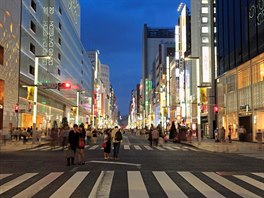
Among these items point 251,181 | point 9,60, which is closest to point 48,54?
point 9,60

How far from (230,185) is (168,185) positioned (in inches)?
73.2

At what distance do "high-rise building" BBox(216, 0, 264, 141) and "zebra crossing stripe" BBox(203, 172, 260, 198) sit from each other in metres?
29.1

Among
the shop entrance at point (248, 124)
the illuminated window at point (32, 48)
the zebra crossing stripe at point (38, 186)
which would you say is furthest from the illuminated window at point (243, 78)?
the zebra crossing stripe at point (38, 186)

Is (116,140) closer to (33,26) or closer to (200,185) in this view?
(200,185)

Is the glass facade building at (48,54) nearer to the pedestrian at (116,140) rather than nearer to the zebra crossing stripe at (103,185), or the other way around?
the pedestrian at (116,140)

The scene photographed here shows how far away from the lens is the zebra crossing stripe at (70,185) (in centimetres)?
1064

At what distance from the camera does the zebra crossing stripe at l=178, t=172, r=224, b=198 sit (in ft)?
35.5

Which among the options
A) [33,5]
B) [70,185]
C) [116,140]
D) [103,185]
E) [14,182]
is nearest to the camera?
[103,185]

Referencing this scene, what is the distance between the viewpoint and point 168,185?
40.5ft

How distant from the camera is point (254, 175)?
15.4 meters

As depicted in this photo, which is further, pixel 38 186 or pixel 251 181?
pixel 251 181

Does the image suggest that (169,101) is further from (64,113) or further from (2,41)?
(2,41)

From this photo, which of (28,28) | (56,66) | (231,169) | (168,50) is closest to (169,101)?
(168,50)

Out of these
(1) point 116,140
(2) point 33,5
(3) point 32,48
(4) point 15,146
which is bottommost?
(4) point 15,146
